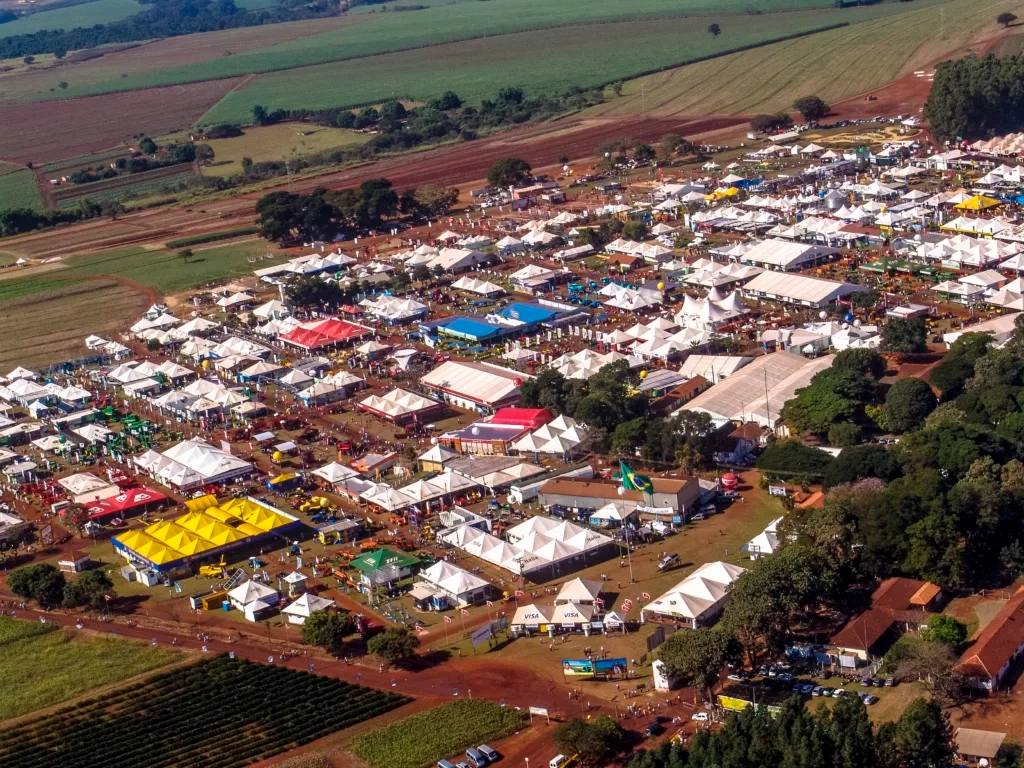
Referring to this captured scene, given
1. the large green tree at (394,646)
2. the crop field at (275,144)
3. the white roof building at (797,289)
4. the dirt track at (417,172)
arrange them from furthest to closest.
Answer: the crop field at (275,144), the dirt track at (417,172), the white roof building at (797,289), the large green tree at (394,646)

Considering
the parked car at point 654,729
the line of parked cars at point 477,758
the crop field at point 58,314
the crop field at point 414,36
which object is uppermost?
the crop field at point 414,36

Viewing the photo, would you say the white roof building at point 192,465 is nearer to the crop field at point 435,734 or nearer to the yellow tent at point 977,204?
the crop field at point 435,734

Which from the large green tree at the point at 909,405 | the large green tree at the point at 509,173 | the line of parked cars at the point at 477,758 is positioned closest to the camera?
the line of parked cars at the point at 477,758

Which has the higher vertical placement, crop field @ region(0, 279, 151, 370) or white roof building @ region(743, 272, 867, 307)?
crop field @ region(0, 279, 151, 370)

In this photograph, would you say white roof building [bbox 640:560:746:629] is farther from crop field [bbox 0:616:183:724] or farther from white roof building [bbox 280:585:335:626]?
crop field [bbox 0:616:183:724]

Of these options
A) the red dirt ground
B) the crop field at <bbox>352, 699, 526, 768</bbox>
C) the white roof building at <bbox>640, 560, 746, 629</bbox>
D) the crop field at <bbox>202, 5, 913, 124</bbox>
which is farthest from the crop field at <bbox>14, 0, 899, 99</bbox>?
the crop field at <bbox>352, 699, 526, 768</bbox>

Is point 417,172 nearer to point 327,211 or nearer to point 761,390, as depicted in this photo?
point 327,211

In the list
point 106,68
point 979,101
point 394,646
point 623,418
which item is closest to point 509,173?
point 979,101

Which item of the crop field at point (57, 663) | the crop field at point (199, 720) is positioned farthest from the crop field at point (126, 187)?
the crop field at point (199, 720)
